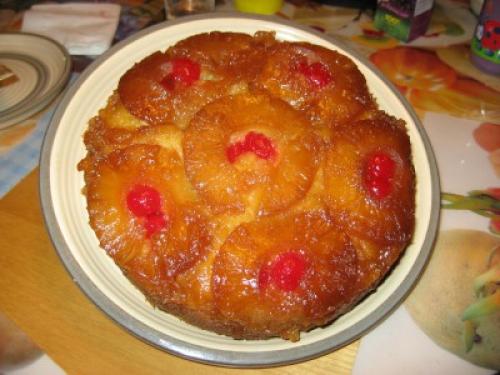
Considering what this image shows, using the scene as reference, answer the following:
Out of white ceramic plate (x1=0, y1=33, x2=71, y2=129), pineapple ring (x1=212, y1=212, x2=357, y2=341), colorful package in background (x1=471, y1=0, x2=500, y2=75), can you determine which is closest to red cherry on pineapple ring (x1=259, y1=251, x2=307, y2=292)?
pineapple ring (x1=212, y1=212, x2=357, y2=341)

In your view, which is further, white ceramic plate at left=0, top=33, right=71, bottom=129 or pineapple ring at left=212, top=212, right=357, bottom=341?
white ceramic plate at left=0, top=33, right=71, bottom=129

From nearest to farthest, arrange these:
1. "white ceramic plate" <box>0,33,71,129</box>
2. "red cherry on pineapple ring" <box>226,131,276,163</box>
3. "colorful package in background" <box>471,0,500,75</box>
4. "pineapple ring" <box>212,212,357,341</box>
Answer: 1. "pineapple ring" <box>212,212,357,341</box>
2. "red cherry on pineapple ring" <box>226,131,276,163</box>
3. "white ceramic plate" <box>0,33,71,129</box>
4. "colorful package in background" <box>471,0,500,75</box>

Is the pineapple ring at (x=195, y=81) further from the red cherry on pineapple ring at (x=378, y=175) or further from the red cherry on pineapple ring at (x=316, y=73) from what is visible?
the red cherry on pineapple ring at (x=378, y=175)

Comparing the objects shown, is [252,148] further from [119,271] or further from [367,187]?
[119,271]

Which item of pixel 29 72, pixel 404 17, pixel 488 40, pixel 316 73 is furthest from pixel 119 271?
pixel 488 40

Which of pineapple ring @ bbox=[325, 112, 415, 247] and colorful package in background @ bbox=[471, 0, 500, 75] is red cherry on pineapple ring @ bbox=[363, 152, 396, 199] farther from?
colorful package in background @ bbox=[471, 0, 500, 75]

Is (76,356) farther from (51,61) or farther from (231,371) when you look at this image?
(51,61)

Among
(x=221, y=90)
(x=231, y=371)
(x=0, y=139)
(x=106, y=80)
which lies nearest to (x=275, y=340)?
(x=231, y=371)
